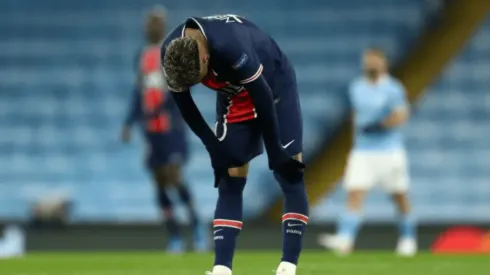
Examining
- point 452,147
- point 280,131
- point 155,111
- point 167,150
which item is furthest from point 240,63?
point 452,147

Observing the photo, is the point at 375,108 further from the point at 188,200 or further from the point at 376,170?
the point at 188,200

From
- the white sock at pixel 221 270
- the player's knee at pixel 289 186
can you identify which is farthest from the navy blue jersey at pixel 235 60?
the white sock at pixel 221 270

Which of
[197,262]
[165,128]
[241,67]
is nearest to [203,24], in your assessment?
[241,67]

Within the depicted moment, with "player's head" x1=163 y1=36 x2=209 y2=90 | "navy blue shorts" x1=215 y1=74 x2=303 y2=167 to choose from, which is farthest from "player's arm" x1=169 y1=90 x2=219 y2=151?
"player's head" x1=163 y1=36 x2=209 y2=90

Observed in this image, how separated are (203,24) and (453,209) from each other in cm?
1037

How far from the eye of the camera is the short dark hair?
220 inches

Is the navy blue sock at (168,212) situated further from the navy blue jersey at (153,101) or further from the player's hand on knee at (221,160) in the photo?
the player's hand on knee at (221,160)

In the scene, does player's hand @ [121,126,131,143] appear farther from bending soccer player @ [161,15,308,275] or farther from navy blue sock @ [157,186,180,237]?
bending soccer player @ [161,15,308,275]

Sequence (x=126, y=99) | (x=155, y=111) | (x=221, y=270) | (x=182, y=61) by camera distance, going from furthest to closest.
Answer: (x=126, y=99) → (x=155, y=111) → (x=221, y=270) → (x=182, y=61)

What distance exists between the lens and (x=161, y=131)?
39.3ft

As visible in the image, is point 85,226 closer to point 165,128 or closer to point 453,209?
point 165,128

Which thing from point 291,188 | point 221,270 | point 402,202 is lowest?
point 221,270

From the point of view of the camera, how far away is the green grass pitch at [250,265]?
330 inches

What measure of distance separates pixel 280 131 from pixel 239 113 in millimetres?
242
